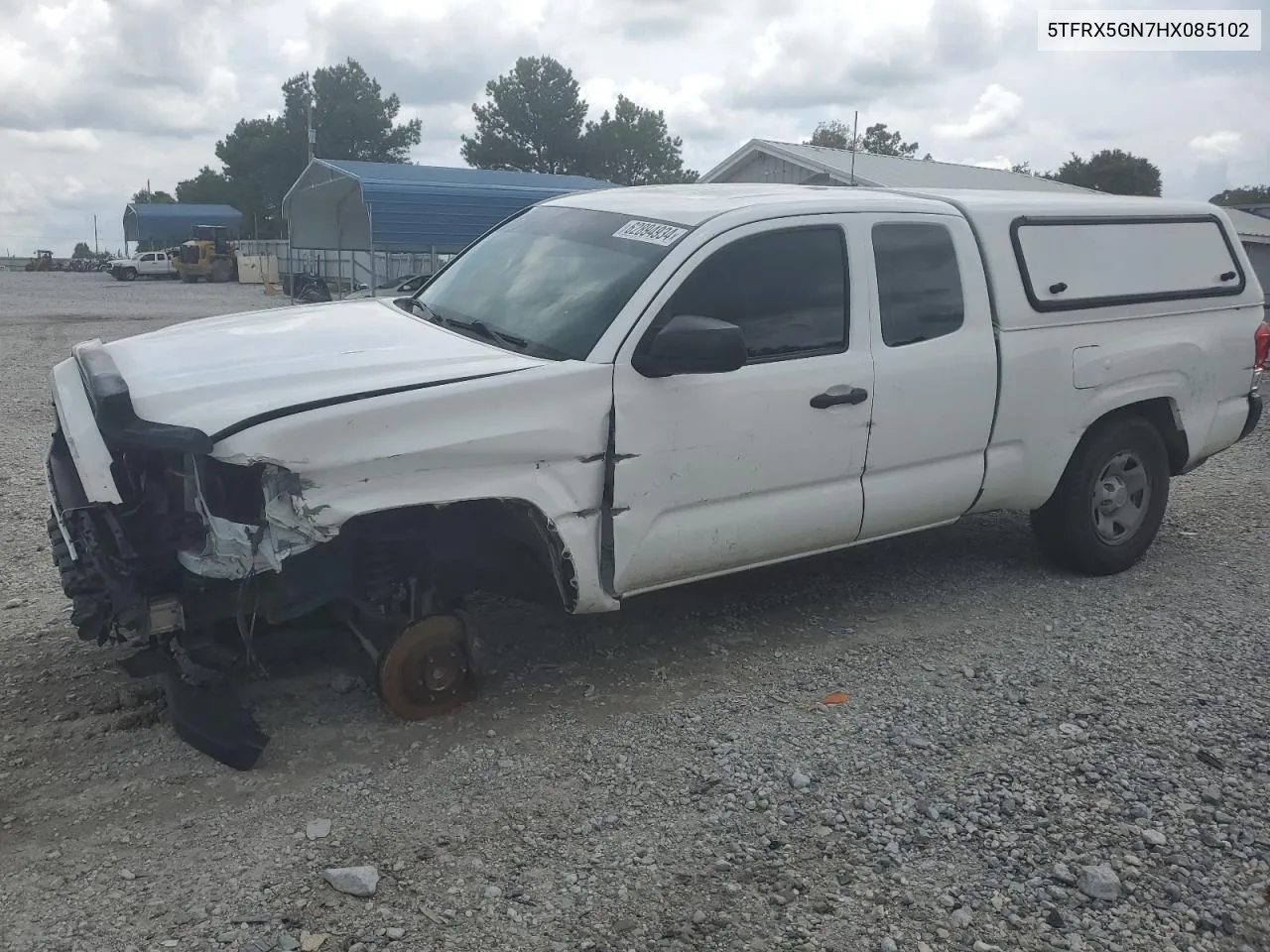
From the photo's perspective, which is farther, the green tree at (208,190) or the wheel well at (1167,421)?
the green tree at (208,190)

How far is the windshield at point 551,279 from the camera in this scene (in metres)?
4.21

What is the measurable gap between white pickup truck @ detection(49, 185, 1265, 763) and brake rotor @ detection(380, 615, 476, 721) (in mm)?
11

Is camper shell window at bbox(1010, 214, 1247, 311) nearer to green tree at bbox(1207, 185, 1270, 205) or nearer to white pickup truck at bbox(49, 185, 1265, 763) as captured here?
white pickup truck at bbox(49, 185, 1265, 763)

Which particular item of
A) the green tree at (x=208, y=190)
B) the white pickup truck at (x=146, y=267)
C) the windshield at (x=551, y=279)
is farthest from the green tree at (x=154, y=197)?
the windshield at (x=551, y=279)

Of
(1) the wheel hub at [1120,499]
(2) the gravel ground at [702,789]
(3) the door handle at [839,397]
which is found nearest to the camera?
(2) the gravel ground at [702,789]

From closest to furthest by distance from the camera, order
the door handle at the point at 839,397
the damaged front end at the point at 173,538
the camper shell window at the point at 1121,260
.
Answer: the damaged front end at the point at 173,538 < the door handle at the point at 839,397 < the camper shell window at the point at 1121,260

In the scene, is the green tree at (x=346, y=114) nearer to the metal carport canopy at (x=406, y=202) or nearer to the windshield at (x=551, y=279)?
the metal carport canopy at (x=406, y=202)

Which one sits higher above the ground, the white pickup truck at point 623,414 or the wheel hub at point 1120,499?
the white pickup truck at point 623,414

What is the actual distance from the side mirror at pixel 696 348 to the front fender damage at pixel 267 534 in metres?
1.27

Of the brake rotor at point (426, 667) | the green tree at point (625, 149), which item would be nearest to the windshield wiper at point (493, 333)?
the brake rotor at point (426, 667)

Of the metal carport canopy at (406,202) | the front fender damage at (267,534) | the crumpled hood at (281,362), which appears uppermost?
the metal carport canopy at (406,202)

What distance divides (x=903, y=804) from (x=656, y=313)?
1.91 metres

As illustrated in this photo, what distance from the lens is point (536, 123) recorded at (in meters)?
67.9

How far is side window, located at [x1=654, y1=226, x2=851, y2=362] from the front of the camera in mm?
4352
